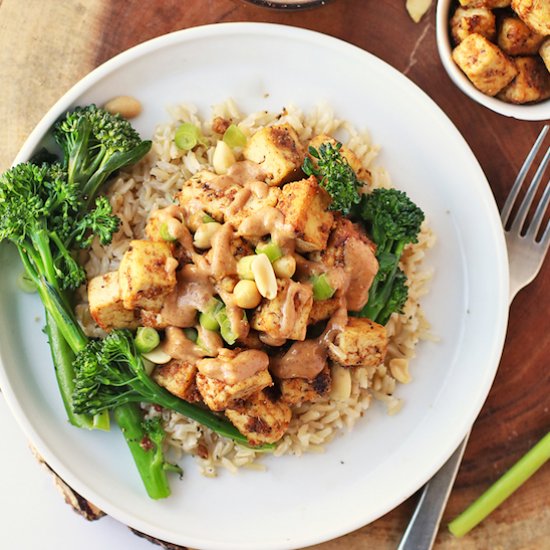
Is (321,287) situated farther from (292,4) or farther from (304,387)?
(292,4)

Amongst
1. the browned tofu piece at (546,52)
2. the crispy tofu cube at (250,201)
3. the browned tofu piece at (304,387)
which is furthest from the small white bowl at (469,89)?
the browned tofu piece at (304,387)

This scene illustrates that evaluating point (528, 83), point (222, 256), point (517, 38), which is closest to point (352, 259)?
point (222, 256)

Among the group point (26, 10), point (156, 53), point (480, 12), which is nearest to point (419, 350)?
point (480, 12)

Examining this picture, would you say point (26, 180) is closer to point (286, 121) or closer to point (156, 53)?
point (156, 53)

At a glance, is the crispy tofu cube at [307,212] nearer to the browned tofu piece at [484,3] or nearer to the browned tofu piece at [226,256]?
the browned tofu piece at [226,256]

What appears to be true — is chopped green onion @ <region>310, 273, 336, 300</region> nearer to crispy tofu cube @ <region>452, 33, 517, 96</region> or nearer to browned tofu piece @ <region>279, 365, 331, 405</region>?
browned tofu piece @ <region>279, 365, 331, 405</region>

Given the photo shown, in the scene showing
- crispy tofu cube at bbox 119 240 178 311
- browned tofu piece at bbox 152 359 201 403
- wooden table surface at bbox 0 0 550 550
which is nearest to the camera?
crispy tofu cube at bbox 119 240 178 311

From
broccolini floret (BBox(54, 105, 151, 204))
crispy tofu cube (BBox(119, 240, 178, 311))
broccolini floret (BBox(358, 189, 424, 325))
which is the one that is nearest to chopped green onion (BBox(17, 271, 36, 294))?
broccolini floret (BBox(54, 105, 151, 204))
